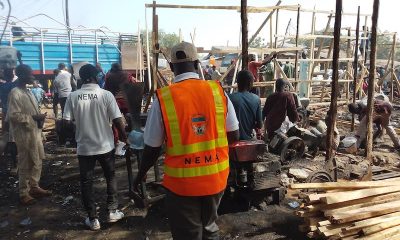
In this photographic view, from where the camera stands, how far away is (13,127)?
5.14 m

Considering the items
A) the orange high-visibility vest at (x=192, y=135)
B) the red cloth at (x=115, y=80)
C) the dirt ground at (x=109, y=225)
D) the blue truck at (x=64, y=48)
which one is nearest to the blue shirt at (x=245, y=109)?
the dirt ground at (x=109, y=225)

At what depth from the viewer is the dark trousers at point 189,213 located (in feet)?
7.90

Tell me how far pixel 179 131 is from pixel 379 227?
2.60 m

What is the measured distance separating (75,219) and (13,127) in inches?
68.6

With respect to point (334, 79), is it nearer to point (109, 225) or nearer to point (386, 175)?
point (386, 175)

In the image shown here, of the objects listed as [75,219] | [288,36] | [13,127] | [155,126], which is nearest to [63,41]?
[288,36]

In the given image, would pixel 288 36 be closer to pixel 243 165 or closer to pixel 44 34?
pixel 243 165

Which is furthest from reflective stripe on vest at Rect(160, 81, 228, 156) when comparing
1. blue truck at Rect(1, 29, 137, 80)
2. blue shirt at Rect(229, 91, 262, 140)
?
blue truck at Rect(1, 29, 137, 80)

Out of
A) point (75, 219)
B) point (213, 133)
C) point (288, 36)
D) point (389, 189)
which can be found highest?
point (288, 36)

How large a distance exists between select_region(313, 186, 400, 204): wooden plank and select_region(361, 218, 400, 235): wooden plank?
1.16 ft

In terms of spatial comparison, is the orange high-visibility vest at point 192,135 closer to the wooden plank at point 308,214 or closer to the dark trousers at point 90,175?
the wooden plank at point 308,214

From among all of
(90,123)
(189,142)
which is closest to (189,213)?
(189,142)

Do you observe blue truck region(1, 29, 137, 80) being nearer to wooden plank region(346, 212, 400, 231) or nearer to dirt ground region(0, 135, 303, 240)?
dirt ground region(0, 135, 303, 240)

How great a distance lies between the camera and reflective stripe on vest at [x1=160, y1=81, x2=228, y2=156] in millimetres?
2275
